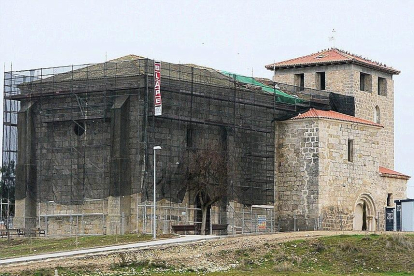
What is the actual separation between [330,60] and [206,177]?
17.5m

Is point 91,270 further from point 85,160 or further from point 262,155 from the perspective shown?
point 262,155

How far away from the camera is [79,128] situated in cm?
7662

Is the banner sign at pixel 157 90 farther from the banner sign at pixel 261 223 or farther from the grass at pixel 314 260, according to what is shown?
the banner sign at pixel 261 223

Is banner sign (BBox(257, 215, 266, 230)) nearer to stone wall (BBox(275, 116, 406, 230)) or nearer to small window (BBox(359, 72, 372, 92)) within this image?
stone wall (BBox(275, 116, 406, 230))

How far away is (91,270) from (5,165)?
2280 centimetres

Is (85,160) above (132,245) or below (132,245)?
above

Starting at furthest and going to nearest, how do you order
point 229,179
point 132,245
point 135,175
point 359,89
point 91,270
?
point 359,89
point 229,179
point 135,175
point 132,245
point 91,270

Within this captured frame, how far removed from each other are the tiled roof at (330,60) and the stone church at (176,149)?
3069mm

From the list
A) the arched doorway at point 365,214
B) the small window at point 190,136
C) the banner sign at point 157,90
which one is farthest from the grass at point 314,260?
the arched doorway at point 365,214

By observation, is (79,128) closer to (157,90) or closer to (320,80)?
(157,90)

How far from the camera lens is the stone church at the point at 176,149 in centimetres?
7394

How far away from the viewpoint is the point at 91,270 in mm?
58562

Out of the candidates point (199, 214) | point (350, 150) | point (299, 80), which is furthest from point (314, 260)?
point (299, 80)

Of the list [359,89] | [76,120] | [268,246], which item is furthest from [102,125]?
[359,89]
